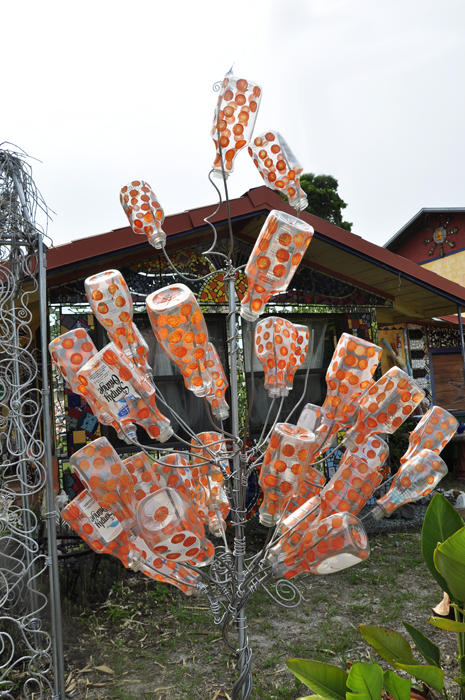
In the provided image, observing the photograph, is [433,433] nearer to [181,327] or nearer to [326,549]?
[326,549]

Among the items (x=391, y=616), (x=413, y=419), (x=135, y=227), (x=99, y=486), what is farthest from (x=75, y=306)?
(x=413, y=419)

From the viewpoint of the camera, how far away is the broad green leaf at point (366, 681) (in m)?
1.54

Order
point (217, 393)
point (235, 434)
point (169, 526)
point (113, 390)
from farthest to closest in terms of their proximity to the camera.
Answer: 1. point (235, 434)
2. point (217, 393)
3. point (113, 390)
4. point (169, 526)

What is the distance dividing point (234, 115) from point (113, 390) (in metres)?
1.10

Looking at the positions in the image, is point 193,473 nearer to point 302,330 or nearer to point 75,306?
point 302,330

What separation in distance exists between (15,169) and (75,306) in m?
1.98

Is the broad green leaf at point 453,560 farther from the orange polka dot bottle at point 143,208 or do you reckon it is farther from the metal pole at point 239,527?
the orange polka dot bottle at point 143,208

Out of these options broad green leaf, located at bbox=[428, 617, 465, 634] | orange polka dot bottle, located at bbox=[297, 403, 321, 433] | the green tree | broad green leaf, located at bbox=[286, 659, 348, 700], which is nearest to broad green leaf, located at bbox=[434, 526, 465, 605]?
broad green leaf, located at bbox=[428, 617, 465, 634]

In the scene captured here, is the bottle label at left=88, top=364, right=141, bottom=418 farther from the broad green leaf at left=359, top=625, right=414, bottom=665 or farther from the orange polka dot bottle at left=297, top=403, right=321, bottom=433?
the broad green leaf at left=359, top=625, right=414, bottom=665

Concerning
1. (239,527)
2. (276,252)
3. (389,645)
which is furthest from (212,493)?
(276,252)

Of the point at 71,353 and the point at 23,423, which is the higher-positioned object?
the point at 71,353

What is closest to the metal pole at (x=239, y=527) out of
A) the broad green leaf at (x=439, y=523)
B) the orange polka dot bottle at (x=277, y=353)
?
the orange polka dot bottle at (x=277, y=353)

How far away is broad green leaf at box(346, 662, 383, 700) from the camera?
1542 millimetres

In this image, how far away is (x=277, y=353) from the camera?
6.54 feet
